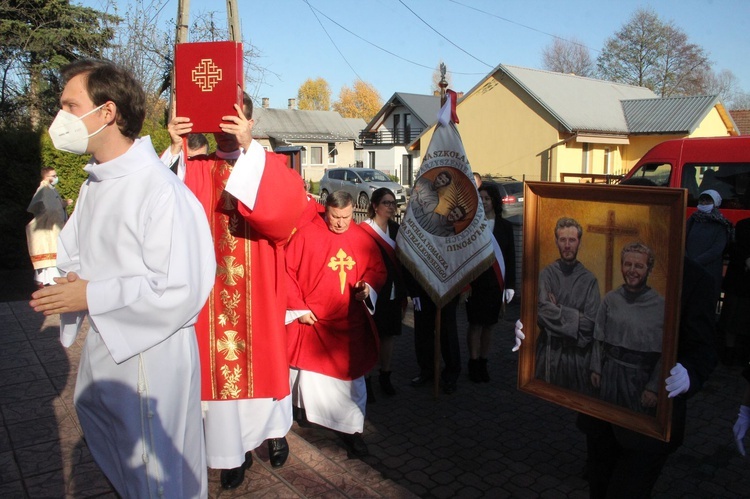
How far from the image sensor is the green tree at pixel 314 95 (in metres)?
87.8

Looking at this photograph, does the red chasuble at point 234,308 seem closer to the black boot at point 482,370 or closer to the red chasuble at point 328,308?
the red chasuble at point 328,308

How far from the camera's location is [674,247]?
8.53 feet

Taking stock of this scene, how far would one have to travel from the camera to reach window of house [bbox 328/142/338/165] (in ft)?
173

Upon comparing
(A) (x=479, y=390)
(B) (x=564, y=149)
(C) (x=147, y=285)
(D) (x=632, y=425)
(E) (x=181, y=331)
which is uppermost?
(B) (x=564, y=149)

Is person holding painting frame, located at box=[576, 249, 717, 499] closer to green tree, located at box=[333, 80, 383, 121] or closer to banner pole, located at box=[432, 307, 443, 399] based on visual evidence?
banner pole, located at box=[432, 307, 443, 399]

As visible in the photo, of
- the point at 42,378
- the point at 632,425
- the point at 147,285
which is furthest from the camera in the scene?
the point at 42,378

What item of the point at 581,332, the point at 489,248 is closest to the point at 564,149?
the point at 489,248

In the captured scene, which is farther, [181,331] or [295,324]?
[295,324]

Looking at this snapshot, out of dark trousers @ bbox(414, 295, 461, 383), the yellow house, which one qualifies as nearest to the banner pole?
dark trousers @ bbox(414, 295, 461, 383)

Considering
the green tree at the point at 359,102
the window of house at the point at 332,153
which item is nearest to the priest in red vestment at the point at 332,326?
the window of house at the point at 332,153

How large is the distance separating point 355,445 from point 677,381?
7.96 ft

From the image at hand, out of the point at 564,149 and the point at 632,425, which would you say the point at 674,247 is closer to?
the point at 632,425

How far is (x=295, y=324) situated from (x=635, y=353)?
243cm

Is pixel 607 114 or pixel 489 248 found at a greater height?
pixel 607 114
